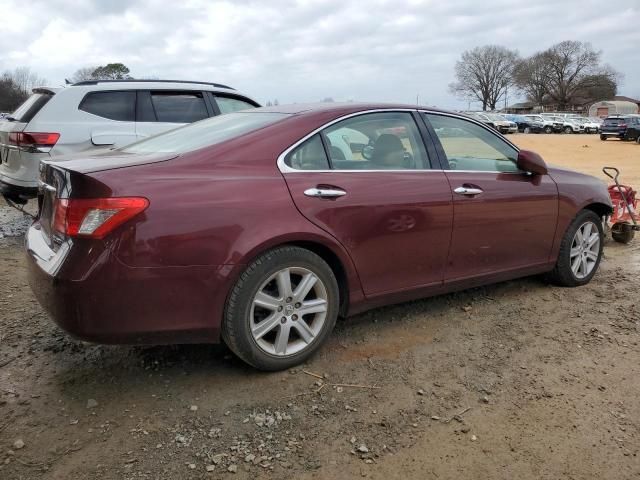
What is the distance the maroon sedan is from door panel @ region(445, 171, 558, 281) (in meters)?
0.01

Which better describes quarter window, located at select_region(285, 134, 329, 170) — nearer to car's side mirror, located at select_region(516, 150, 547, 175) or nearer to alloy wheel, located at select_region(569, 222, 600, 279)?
car's side mirror, located at select_region(516, 150, 547, 175)

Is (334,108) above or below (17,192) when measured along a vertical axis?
above

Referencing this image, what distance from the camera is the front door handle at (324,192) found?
312cm

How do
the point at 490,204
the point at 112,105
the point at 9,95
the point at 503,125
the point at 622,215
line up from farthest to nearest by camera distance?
1. the point at 9,95
2. the point at 503,125
3. the point at 622,215
4. the point at 112,105
5. the point at 490,204

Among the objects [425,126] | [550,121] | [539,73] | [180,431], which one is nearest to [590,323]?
[425,126]

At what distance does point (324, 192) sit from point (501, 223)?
149 centimetres

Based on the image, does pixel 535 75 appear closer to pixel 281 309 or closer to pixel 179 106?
pixel 179 106

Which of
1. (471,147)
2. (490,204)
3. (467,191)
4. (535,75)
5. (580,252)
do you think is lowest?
(580,252)

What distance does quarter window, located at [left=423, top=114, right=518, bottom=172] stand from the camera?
3922mm

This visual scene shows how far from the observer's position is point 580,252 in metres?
4.70

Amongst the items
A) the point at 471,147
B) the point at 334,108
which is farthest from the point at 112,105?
the point at 471,147

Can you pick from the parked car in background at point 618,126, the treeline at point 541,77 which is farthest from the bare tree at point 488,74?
the parked car in background at point 618,126

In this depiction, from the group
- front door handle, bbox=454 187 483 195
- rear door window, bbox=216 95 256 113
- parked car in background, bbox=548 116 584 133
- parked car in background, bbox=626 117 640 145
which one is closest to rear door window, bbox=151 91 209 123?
rear door window, bbox=216 95 256 113

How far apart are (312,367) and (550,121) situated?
185 feet
